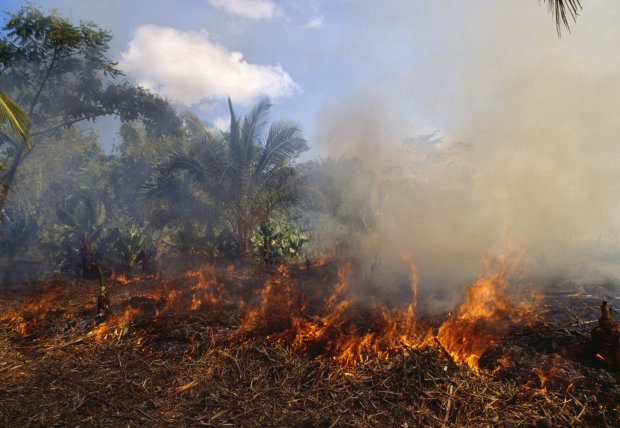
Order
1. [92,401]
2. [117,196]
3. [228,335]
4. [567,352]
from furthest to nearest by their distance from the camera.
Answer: [117,196], [228,335], [567,352], [92,401]

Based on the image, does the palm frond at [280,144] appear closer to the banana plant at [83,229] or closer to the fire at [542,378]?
the banana plant at [83,229]

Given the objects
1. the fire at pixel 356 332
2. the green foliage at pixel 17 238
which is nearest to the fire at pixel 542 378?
the fire at pixel 356 332

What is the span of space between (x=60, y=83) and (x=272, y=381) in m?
12.3

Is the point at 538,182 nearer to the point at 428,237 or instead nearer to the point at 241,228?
the point at 428,237

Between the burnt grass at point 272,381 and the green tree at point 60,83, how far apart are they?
22.0ft

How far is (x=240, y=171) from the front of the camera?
34.2 feet

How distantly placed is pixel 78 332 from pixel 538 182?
40.6ft

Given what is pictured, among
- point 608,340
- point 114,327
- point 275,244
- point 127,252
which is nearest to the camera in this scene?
point 608,340

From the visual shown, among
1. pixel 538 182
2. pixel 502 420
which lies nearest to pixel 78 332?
pixel 502 420

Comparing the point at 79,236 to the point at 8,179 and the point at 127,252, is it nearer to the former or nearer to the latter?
the point at 127,252

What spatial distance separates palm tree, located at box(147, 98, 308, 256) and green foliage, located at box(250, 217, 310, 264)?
98cm

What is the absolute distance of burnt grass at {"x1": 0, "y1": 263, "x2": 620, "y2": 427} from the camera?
3424mm

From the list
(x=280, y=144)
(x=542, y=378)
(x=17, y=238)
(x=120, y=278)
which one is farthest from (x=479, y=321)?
(x=17, y=238)

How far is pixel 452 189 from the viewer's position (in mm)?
11375
